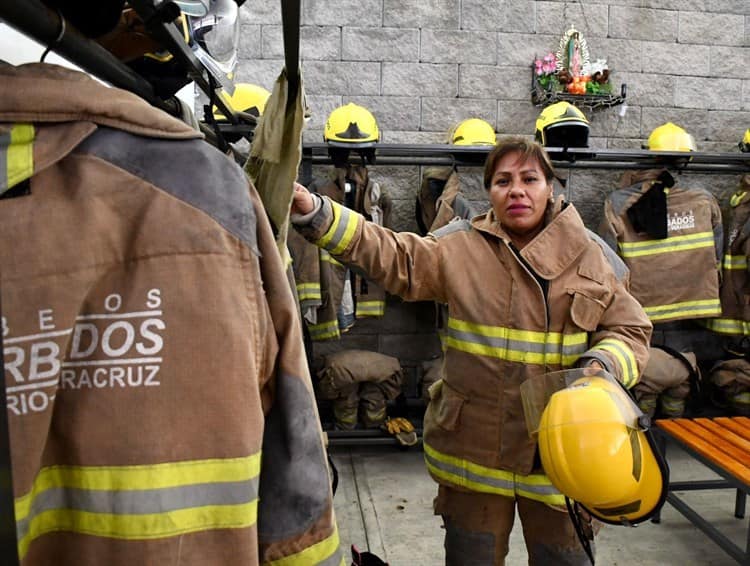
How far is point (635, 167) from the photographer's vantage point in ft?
13.7

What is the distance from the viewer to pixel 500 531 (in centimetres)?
193

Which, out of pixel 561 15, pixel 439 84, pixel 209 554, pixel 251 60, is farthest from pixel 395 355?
pixel 209 554

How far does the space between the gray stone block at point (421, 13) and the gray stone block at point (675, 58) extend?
5.18ft

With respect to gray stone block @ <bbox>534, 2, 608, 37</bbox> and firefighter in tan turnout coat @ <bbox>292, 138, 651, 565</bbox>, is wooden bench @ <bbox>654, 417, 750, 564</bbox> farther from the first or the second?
gray stone block @ <bbox>534, 2, 608, 37</bbox>

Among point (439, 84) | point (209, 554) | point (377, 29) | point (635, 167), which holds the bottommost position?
point (209, 554)

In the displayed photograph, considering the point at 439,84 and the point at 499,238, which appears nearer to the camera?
the point at 499,238

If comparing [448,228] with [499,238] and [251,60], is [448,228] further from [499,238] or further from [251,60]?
[251,60]

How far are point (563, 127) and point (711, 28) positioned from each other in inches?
71.8

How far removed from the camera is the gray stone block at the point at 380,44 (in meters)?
4.13

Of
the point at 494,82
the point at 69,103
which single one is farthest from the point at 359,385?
the point at 69,103

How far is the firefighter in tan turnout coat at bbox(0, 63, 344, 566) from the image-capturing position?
62 cm

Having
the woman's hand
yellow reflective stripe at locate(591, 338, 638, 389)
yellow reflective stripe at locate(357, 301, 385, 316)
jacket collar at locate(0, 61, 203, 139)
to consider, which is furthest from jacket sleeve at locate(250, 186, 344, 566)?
yellow reflective stripe at locate(357, 301, 385, 316)

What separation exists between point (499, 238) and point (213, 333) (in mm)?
1436

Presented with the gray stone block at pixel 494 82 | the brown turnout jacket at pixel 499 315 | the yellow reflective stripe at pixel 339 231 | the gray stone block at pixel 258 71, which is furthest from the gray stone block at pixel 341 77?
the yellow reflective stripe at pixel 339 231
